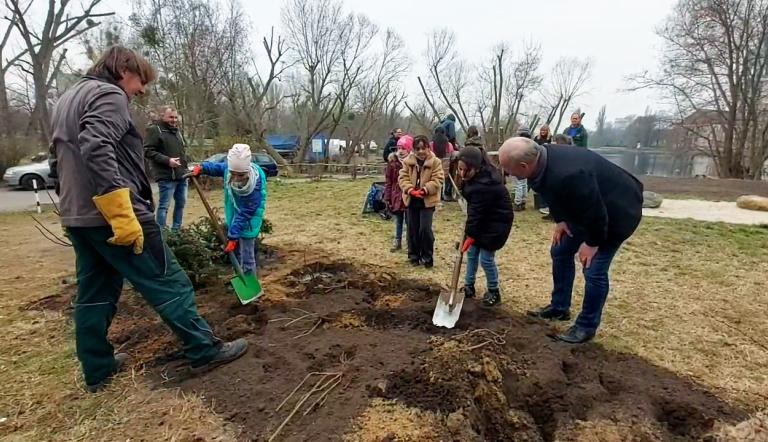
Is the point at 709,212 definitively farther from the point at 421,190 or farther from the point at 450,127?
the point at 421,190

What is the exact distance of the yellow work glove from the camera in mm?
2236

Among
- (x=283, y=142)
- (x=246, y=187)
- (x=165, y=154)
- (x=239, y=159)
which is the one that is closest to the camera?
(x=239, y=159)

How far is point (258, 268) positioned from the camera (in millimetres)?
5062

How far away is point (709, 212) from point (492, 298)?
7400 mm

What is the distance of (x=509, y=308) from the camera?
13.3 feet

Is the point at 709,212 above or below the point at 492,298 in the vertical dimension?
above

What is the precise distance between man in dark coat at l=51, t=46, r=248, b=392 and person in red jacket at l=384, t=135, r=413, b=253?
3249mm

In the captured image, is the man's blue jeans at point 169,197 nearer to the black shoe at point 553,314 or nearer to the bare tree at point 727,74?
the black shoe at point 553,314

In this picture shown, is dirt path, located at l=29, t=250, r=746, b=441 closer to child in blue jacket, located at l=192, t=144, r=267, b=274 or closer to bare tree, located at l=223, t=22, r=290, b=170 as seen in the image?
child in blue jacket, located at l=192, t=144, r=267, b=274

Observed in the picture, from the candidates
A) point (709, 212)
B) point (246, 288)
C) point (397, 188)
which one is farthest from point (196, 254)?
point (709, 212)

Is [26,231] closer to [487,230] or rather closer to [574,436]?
[487,230]

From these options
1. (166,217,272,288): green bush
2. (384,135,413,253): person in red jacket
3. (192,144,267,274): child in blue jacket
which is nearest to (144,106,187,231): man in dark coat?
(166,217,272,288): green bush

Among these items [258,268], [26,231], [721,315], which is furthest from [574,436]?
[26,231]

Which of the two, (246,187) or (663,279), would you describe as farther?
(663,279)
